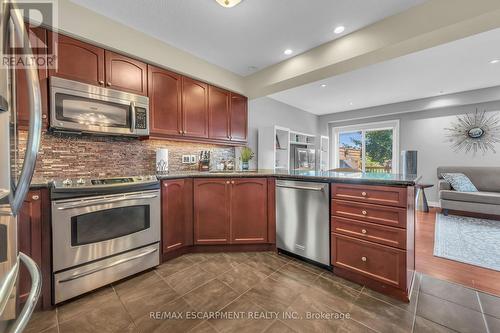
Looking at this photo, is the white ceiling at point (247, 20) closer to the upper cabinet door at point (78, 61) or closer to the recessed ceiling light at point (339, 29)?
the recessed ceiling light at point (339, 29)

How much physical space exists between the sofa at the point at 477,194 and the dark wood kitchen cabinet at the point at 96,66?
209 inches

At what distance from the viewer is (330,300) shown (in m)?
1.60

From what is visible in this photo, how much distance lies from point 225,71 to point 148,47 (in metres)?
1.14

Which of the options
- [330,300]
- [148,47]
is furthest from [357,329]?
[148,47]

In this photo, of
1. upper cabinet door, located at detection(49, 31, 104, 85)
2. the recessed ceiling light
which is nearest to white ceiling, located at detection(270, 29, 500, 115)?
the recessed ceiling light

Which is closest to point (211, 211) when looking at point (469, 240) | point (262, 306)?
point (262, 306)

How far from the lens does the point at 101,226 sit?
1.75m

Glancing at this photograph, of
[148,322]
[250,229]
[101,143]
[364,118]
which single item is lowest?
[148,322]

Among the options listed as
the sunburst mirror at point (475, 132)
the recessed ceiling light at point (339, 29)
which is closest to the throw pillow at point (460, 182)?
the sunburst mirror at point (475, 132)

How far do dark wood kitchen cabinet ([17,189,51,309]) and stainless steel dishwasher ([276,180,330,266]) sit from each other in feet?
6.49

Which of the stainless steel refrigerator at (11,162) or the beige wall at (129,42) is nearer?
the stainless steel refrigerator at (11,162)

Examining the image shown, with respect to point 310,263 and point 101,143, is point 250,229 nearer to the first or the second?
point 310,263

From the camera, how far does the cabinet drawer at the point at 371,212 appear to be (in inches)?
63.1

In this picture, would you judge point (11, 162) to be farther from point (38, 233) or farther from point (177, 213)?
point (177, 213)
